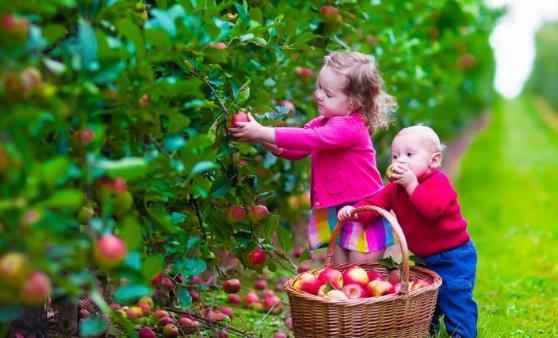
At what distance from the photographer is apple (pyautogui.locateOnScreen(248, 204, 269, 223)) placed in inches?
118

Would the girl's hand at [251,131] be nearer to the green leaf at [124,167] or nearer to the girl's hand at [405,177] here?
the girl's hand at [405,177]

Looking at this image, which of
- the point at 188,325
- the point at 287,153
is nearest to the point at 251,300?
the point at 188,325

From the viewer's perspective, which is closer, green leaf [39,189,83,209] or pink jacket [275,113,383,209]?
green leaf [39,189,83,209]

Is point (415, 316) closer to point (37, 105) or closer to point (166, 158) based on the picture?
point (166, 158)

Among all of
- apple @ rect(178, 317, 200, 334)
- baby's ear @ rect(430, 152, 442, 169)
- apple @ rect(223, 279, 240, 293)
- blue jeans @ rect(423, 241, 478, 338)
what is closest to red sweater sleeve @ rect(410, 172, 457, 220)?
baby's ear @ rect(430, 152, 442, 169)

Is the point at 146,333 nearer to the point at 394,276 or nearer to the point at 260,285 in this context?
the point at 394,276

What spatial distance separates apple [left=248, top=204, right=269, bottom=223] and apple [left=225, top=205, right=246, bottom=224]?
3cm

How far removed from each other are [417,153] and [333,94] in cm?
45

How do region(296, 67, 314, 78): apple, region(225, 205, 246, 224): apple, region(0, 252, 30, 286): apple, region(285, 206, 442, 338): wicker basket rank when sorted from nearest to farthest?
1. region(0, 252, 30, 286): apple
2. region(285, 206, 442, 338): wicker basket
3. region(225, 205, 246, 224): apple
4. region(296, 67, 314, 78): apple

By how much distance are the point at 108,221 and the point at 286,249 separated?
1.26 metres

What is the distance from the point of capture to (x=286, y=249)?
3.15 metres

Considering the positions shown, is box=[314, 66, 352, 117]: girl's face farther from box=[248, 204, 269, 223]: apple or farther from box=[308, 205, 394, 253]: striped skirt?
box=[248, 204, 269, 223]: apple

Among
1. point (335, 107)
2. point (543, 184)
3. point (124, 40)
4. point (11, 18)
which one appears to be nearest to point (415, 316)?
point (335, 107)

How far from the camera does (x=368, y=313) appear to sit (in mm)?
2750
